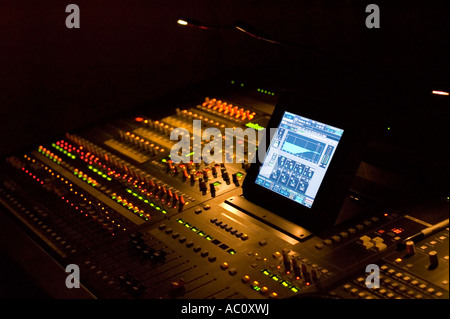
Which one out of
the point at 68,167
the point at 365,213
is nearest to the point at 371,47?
the point at 365,213

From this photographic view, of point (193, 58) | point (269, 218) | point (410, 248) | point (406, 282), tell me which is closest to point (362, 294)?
point (406, 282)

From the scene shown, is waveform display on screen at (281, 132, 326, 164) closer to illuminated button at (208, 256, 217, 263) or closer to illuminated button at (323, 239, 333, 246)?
illuminated button at (323, 239, 333, 246)

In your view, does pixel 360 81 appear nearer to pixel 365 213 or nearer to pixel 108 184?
pixel 365 213

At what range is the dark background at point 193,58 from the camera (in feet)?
7.15

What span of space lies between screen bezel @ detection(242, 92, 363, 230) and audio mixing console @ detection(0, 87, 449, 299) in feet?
0.12

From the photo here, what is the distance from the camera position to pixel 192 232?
1845 mm

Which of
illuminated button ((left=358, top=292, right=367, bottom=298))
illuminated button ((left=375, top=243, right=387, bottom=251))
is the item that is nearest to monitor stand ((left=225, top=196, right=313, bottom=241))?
illuminated button ((left=375, top=243, right=387, bottom=251))

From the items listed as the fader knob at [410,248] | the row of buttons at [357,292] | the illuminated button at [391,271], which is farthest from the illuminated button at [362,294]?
the fader knob at [410,248]

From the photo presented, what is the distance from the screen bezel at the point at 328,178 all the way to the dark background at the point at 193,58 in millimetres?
378

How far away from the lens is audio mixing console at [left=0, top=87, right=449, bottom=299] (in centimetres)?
156

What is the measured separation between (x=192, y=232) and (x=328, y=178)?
47cm

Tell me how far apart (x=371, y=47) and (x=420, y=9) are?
0.96 feet

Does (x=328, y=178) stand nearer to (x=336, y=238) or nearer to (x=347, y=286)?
(x=336, y=238)

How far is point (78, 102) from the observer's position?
9.45ft
